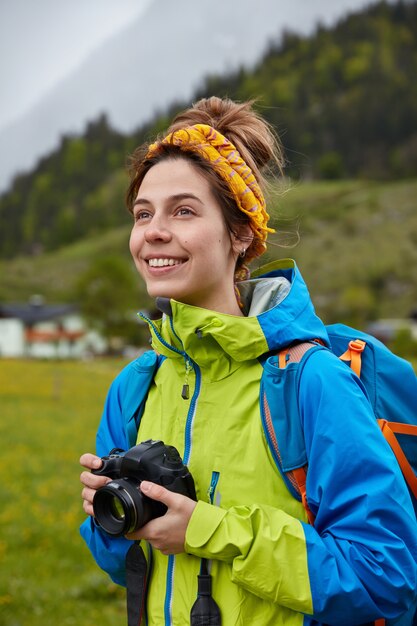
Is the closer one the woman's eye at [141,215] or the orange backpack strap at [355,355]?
the orange backpack strap at [355,355]

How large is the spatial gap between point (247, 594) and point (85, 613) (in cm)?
497

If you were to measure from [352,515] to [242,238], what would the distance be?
3.80 feet

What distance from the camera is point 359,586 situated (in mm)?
2137

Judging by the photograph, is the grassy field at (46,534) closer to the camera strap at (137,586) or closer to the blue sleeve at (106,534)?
the blue sleeve at (106,534)

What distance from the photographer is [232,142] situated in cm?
286

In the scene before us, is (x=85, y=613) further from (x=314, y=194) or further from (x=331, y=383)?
(x=314, y=194)

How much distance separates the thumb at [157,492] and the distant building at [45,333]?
324ft

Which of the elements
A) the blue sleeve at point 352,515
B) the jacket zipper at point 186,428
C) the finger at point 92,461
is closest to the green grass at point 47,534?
the jacket zipper at point 186,428

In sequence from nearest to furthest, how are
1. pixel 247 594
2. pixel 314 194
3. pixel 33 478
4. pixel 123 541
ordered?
pixel 247 594
pixel 123 541
pixel 33 478
pixel 314 194

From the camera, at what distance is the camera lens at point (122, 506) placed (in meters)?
2.27

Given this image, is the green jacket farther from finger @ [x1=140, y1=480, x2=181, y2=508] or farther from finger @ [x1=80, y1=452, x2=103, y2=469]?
finger @ [x1=80, y1=452, x2=103, y2=469]

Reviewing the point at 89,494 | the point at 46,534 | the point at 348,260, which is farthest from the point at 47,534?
the point at 348,260

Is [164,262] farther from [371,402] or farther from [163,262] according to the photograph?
[371,402]

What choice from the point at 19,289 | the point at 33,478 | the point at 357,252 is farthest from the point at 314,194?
the point at 33,478
